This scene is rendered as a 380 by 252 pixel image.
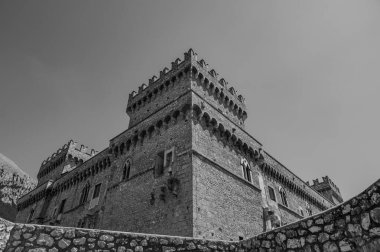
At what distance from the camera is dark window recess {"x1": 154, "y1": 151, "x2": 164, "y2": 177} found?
44.1 ft

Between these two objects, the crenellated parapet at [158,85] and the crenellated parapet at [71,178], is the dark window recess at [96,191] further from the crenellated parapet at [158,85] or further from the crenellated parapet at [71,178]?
the crenellated parapet at [158,85]

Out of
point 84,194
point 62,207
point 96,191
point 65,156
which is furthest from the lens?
point 65,156

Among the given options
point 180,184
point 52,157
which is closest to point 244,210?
point 180,184

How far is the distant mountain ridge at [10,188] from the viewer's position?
131 feet

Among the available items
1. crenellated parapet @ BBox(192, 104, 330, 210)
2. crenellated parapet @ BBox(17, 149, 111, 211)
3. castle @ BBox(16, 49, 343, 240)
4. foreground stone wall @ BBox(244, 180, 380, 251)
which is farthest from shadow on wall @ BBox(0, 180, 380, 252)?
crenellated parapet @ BBox(17, 149, 111, 211)

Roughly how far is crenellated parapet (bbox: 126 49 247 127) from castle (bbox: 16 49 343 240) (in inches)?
3.1

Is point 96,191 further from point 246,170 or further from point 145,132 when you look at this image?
point 246,170

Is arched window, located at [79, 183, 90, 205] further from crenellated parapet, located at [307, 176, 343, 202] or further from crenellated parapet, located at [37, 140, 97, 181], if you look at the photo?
crenellated parapet, located at [307, 176, 343, 202]

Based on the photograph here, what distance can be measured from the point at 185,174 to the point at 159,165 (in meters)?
2.51

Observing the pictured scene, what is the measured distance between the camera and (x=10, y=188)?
42188 millimetres

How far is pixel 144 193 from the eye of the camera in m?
13.3

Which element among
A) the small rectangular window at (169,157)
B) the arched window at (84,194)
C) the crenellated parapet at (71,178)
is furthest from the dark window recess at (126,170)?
the arched window at (84,194)

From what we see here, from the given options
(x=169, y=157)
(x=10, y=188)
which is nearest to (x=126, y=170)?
(x=169, y=157)

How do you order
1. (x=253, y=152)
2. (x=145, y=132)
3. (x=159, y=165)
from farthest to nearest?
(x=253, y=152), (x=145, y=132), (x=159, y=165)
